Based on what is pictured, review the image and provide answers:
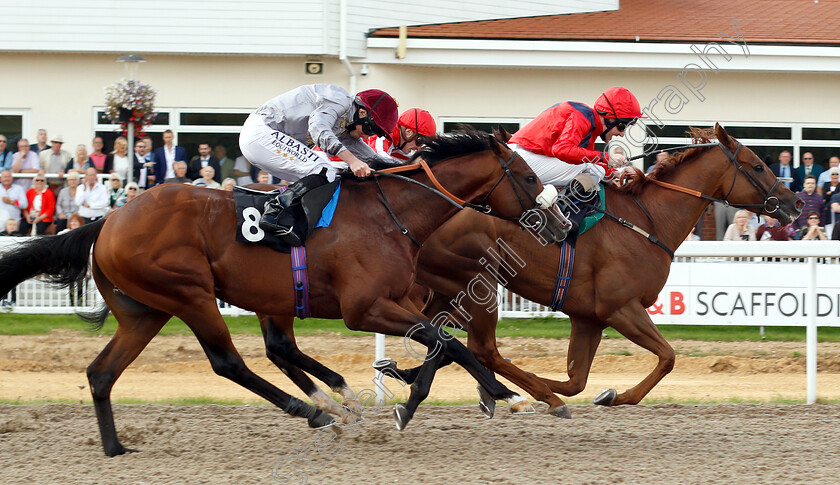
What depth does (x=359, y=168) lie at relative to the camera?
4.98 metres

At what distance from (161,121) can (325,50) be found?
2416 mm

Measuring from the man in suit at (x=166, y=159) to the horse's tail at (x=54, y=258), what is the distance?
5.48 m

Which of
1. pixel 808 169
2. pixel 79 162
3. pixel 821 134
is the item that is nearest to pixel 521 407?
pixel 79 162

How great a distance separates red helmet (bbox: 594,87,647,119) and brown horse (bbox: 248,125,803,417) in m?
0.39

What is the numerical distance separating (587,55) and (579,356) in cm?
770

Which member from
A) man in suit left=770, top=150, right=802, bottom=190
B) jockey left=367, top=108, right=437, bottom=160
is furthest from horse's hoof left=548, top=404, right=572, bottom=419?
man in suit left=770, top=150, right=802, bottom=190

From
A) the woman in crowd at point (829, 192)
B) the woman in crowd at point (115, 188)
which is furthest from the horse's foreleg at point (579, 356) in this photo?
the woman in crowd at point (115, 188)

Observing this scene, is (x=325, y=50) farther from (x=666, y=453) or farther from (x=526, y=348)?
(x=666, y=453)

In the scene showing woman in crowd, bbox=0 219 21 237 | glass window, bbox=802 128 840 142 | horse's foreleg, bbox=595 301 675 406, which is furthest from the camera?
glass window, bbox=802 128 840 142

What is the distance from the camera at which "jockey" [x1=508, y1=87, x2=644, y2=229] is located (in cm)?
559

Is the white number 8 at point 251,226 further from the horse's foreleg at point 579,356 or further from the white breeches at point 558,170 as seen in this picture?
the horse's foreleg at point 579,356

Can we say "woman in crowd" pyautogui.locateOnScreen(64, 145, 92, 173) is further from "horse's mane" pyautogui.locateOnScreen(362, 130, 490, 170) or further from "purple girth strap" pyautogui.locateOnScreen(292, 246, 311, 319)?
"purple girth strap" pyautogui.locateOnScreen(292, 246, 311, 319)

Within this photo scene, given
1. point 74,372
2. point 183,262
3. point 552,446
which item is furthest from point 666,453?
point 74,372

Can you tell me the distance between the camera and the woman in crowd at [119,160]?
1059cm
